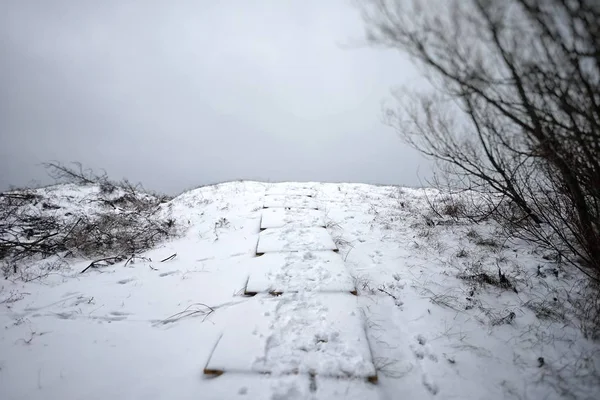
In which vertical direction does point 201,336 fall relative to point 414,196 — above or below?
below

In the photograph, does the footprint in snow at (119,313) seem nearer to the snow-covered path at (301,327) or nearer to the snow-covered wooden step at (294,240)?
the snow-covered path at (301,327)

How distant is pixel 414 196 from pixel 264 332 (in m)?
5.83

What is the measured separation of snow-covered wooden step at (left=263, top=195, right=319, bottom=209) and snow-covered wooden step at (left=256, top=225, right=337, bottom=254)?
1268 mm

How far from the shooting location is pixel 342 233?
3.96 m

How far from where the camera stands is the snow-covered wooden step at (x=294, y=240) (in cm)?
324

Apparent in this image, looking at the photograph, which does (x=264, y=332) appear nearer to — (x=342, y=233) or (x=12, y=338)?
(x=12, y=338)

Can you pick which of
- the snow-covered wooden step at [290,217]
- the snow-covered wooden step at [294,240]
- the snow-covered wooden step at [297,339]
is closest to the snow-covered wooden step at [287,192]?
the snow-covered wooden step at [290,217]

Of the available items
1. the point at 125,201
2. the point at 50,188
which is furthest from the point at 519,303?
the point at 50,188

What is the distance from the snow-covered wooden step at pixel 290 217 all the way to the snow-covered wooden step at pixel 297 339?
6.10 ft

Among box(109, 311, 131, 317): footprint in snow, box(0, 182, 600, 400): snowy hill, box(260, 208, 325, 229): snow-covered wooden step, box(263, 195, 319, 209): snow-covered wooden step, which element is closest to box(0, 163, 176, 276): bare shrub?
box(0, 182, 600, 400): snowy hill

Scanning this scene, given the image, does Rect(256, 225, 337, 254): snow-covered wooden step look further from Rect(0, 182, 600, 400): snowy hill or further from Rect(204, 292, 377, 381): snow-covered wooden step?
Rect(204, 292, 377, 381): snow-covered wooden step

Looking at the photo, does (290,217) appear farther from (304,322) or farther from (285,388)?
(285,388)

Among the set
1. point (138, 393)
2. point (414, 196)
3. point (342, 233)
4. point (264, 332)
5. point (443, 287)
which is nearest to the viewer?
point (138, 393)

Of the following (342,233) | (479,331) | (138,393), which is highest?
(342,233)
